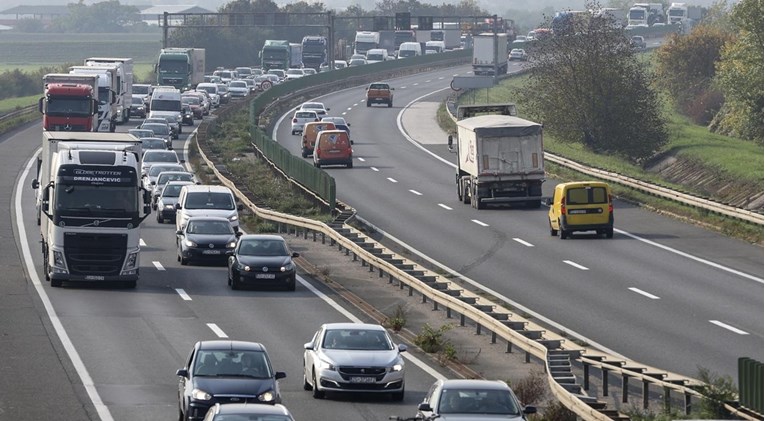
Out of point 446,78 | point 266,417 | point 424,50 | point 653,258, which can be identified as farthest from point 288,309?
point 424,50

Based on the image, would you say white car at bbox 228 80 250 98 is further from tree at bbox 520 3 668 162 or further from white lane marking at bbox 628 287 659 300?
white lane marking at bbox 628 287 659 300

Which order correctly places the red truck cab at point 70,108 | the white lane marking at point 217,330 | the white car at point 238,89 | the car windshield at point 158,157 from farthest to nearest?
the white car at point 238,89, the red truck cab at point 70,108, the car windshield at point 158,157, the white lane marking at point 217,330

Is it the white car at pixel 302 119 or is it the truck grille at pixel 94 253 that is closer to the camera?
the truck grille at pixel 94 253

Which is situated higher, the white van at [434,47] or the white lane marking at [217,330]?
the white lane marking at [217,330]

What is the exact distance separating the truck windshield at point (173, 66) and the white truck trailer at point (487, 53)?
95.6 feet

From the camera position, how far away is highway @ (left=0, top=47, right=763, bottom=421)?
2869 cm

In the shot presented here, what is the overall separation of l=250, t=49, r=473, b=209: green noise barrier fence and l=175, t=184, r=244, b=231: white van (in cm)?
714

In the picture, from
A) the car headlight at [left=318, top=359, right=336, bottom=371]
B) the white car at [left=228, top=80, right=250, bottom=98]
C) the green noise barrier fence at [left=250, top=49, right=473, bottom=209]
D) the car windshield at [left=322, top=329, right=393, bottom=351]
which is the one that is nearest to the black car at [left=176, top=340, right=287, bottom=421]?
the car headlight at [left=318, top=359, right=336, bottom=371]

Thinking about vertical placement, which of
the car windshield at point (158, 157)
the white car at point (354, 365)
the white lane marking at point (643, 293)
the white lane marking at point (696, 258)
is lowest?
the white lane marking at point (696, 258)

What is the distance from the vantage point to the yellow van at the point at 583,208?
50875mm

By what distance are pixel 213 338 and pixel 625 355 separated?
27.8ft

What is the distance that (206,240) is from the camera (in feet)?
155

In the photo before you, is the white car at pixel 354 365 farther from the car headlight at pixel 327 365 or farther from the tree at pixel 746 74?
the tree at pixel 746 74

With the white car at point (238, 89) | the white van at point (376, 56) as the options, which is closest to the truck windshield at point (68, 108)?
the white car at point (238, 89)
